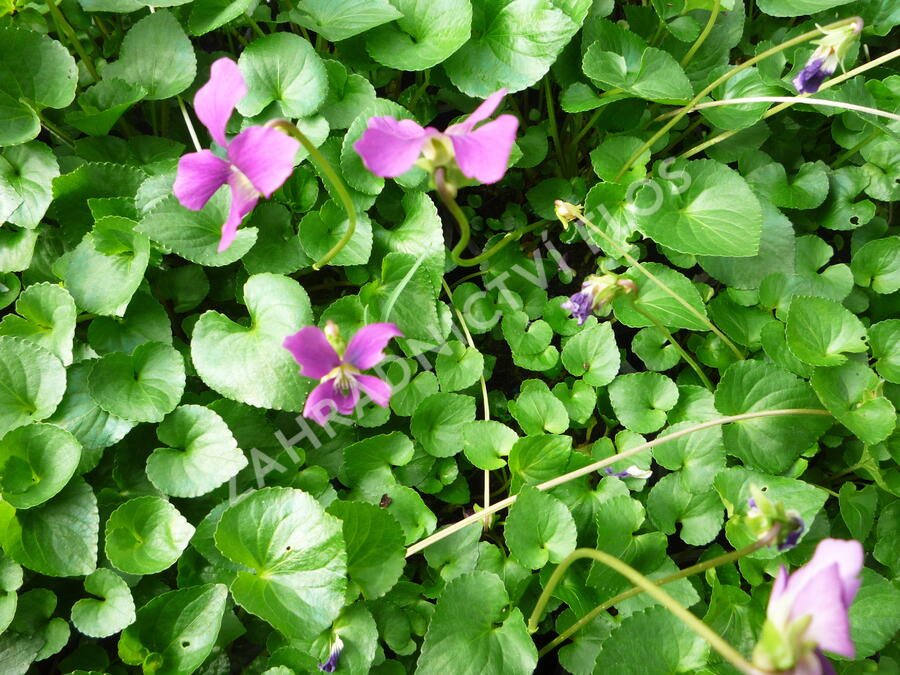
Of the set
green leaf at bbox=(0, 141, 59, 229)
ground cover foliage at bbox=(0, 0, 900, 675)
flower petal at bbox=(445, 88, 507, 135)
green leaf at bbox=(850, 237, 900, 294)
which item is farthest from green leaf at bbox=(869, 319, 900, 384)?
green leaf at bbox=(0, 141, 59, 229)

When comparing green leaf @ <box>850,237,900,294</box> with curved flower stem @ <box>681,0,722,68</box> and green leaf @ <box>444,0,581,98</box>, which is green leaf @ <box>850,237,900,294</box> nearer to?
curved flower stem @ <box>681,0,722,68</box>

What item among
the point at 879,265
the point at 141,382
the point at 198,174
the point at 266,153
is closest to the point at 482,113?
the point at 266,153

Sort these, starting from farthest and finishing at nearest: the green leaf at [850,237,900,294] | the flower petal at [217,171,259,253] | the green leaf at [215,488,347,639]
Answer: the green leaf at [850,237,900,294]
the green leaf at [215,488,347,639]
the flower petal at [217,171,259,253]

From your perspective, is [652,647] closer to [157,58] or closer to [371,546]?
[371,546]

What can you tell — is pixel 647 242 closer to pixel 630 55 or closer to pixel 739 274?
pixel 739 274

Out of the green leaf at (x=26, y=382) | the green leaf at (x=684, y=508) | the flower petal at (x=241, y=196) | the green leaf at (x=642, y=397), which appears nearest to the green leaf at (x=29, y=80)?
the green leaf at (x=26, y=382)

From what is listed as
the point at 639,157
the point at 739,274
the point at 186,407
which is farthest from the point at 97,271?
the point at 739,274
